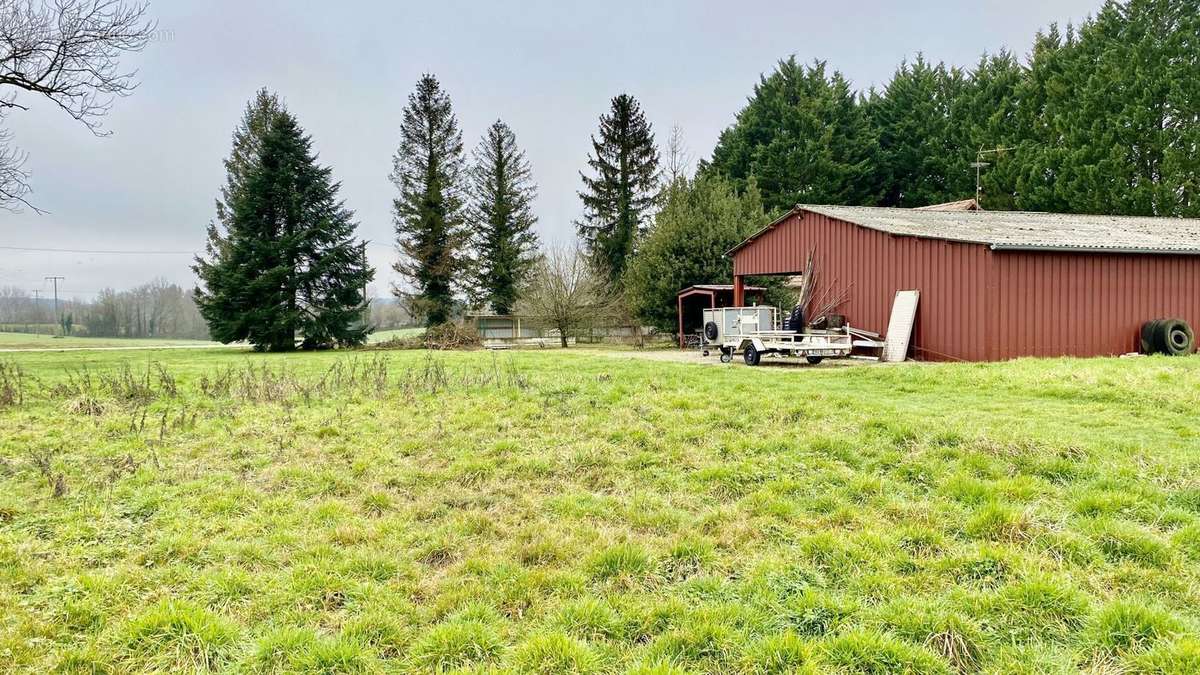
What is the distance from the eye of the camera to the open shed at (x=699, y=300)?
2072cm

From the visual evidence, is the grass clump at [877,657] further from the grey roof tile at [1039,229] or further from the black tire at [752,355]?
the grey roof tile at [1039,229]

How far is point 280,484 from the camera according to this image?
15.1 ft

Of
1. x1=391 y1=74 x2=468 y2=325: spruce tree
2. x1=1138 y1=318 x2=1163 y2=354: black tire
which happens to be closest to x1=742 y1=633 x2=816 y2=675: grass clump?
x1=1138 y1=318 x2=1163 y2=354: black tire

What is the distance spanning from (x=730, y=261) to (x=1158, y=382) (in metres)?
15.0

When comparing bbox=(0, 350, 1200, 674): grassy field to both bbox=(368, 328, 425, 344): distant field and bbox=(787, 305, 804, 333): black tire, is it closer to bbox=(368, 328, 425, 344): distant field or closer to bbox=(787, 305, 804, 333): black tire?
bbox=(787, 305, 804, 333): black tire

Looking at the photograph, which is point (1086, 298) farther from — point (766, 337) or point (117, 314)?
point (117, 314)

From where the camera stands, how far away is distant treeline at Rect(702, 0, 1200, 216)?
78.9ft

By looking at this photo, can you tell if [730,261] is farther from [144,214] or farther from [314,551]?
[144,214]

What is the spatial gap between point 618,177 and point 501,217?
315 inches

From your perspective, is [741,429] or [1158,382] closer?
[741,429]

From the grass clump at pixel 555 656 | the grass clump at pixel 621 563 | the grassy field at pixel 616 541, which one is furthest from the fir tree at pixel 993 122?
the grass clump at pixel 555 656

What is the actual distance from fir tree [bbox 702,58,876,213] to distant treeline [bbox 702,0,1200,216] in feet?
0.23

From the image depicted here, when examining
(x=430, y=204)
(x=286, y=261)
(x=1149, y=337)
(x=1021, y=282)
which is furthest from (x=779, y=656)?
(x=430, y=204)

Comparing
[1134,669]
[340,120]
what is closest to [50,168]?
[340,120]
